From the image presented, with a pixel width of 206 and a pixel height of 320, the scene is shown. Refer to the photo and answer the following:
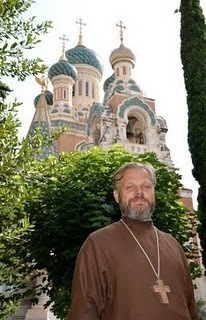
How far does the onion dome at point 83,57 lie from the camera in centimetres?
3338

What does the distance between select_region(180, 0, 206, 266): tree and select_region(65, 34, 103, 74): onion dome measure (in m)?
24.5

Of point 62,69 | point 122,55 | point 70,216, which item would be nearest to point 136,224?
point 70,216

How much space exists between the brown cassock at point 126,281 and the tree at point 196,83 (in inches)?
215

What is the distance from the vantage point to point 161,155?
68.6ft

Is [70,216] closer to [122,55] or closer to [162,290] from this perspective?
[162,290]

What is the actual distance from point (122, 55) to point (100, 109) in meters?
6.48

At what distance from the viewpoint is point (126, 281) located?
2.12 m

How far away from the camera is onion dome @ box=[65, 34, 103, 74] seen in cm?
3338

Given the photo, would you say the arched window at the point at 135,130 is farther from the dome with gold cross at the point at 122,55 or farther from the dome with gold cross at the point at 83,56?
the dome with gold cross at the point at 83,56

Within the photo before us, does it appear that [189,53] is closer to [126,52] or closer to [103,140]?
[103,140]

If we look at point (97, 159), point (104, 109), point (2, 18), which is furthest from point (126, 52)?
point (2, 18)

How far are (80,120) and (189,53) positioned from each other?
21.9m

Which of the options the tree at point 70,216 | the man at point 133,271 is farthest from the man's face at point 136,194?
the tree at point 70,216

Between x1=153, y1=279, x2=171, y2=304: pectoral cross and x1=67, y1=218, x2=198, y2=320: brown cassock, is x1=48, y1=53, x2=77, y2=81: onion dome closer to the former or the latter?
x1=67, y1=218, x2=198, y2=320: brown cassock
